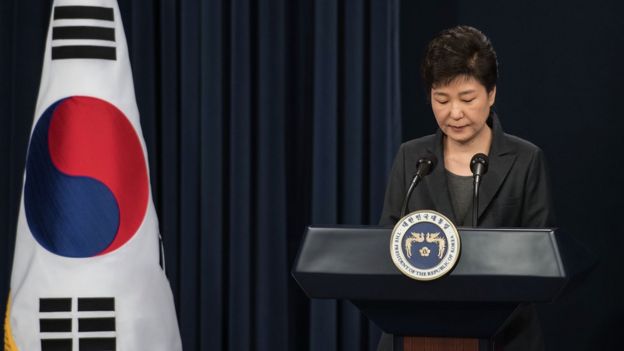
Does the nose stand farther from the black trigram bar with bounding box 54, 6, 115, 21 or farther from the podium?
the black trigram bar with bounding box 54, 6, 115, 21

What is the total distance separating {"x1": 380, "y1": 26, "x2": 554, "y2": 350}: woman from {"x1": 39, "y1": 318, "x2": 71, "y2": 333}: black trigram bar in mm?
1187

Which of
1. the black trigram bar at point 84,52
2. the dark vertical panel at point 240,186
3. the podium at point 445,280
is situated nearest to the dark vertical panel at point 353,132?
the dark vertical panel at point 240,186

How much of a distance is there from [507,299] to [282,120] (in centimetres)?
196

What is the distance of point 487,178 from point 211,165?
1.59 metres

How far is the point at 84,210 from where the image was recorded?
2592 mm

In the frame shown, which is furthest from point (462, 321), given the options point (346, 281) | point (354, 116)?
point (354, 116)

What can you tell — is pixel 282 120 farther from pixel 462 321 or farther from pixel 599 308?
pixel 462 321

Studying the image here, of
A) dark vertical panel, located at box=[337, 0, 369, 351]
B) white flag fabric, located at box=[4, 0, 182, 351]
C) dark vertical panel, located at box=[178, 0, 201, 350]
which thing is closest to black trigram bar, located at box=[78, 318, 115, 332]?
white flag fabric, located at box=[4, 0, 182, 351]

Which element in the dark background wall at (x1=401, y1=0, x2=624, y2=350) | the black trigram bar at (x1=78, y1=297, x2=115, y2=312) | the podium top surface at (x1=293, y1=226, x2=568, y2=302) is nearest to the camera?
the podium top surface at (x1=293, y1=226, x2=568, y2=302)

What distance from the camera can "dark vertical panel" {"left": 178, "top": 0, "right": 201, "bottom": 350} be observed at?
3277 millimetres

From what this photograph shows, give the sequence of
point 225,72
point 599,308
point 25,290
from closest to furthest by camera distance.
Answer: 1. point 25,290
2. point 599,308
3. point 225,72

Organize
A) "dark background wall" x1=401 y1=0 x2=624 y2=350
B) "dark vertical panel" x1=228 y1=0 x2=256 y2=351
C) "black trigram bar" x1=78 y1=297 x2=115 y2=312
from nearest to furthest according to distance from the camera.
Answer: "black trigram bar" x1=78 y1=297 x2=115 y2=312 → "dark background wall" x1=401 y1=0 x2=624 y2=350 → "dark vertical panel" x1=228 y1=0 x2=256 y2=351

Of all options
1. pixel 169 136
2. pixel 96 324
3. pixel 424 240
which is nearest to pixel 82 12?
pixel 169 136

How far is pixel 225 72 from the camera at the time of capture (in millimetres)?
3320
